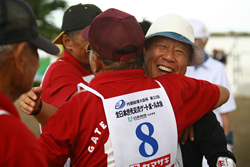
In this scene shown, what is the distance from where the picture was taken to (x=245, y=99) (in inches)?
444

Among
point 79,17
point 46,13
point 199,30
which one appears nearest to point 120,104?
point 79,17

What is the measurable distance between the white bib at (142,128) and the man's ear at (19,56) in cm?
45

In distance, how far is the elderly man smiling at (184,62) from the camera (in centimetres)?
163

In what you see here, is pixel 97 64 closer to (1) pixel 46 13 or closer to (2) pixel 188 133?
(2) pixel 188 133

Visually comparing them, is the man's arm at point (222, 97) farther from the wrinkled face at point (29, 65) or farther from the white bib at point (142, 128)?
the wrinkled face at point (29, 65)

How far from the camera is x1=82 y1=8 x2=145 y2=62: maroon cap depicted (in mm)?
1403

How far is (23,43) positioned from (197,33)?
2893 millimetres

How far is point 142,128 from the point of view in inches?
53.9

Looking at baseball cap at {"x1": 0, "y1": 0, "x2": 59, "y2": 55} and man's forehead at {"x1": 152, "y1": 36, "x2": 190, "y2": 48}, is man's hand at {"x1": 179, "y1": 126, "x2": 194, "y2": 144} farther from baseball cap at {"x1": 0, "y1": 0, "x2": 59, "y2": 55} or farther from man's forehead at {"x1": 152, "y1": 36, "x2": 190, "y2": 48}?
baseball cap at {"x1": 0, "y1": 0, "x2": 59, "y2": 55}

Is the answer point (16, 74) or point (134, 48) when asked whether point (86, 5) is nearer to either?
point (134, 48)

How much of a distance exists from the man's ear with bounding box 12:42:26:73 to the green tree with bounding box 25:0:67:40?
12263 mm

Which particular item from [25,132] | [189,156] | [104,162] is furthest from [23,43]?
[189,156]

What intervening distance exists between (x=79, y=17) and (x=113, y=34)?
105 centimetres

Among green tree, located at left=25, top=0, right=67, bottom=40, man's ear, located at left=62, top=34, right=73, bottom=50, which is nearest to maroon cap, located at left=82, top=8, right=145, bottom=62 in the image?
man's ear, located at left=62, top=34, right=73, bottom=50
